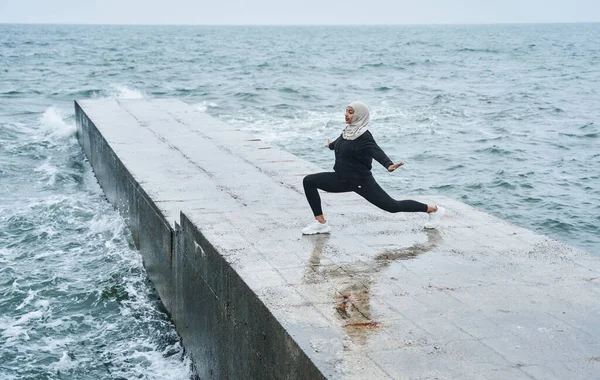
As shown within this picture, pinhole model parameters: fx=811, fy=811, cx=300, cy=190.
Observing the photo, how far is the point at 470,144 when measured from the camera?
923 inches

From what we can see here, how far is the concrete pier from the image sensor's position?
5.75 meters

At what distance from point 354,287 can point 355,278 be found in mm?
241

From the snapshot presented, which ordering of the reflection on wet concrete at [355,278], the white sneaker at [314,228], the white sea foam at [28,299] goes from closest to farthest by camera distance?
the reflection on wet concrete at [355,278], the white sneaker at [314,228], the white sea foam at [28,299]

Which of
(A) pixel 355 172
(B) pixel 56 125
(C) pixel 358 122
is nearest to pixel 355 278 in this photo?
(A) pixel 355 172

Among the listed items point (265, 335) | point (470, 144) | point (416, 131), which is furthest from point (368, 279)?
point (416, 131)

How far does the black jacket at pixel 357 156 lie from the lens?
7.99 meters

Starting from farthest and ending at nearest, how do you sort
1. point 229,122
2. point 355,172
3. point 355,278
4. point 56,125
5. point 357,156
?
1. point 229,122
2. point 56,125
3. point 355,172
4. point 357,156
5. point 355,278

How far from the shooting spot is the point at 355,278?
23.9 feet

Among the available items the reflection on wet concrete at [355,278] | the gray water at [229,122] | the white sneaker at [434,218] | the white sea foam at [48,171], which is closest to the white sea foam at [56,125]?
the gray water at [229,122]

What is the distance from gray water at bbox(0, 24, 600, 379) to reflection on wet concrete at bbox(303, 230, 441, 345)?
2291mm

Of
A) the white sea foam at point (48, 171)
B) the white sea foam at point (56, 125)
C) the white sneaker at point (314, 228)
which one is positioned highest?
the white sneaker at point (314, 228)

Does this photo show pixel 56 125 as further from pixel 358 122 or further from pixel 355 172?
pixel 358 122

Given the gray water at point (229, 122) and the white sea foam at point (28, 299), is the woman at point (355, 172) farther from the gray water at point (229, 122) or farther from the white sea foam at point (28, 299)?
the white sea foam at point (28, 299)

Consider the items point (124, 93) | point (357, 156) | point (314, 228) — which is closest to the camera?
point (357, 156)
